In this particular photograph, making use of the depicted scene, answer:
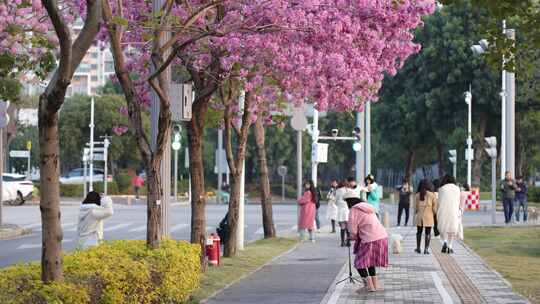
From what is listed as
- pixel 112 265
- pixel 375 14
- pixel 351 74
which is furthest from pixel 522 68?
pixel 112 265

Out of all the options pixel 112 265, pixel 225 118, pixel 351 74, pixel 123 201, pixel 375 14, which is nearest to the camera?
pixel 112 265

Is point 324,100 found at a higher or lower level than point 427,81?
lower

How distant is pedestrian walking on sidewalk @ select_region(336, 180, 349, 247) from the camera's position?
98.8 ft

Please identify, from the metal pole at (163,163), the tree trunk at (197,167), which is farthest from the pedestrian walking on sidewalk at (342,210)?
the metal pole at (163,163)

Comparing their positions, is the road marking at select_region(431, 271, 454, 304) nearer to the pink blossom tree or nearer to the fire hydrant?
the fire hydrant

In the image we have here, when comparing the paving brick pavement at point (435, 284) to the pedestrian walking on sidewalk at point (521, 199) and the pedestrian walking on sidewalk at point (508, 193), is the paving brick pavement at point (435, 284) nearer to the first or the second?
the pedestrian walking on sidewalk at point (508, 193)

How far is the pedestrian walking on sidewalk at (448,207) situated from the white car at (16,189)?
116 feet

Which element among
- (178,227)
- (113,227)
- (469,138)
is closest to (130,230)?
(113,227)

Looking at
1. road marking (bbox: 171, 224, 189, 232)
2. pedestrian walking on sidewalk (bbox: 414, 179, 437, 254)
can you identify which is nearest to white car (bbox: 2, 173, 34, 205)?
road marking (bbox: 171, 224, 189, 232)

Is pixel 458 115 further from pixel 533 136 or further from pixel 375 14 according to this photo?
pixel 375 14

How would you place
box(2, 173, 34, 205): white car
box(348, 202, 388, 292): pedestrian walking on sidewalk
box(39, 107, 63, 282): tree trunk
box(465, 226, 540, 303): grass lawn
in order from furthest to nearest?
box(2, 173, 34, 205): white car
box(465, 226, 540, 303): grass lawn
box(348, 202, 388, 292): pedestrian walking on sidewalk
box(39, 107, 63, 282): tree trunk

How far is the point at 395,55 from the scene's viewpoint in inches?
845

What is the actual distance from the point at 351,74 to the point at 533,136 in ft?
168

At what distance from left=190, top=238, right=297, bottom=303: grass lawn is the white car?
93.1ft
